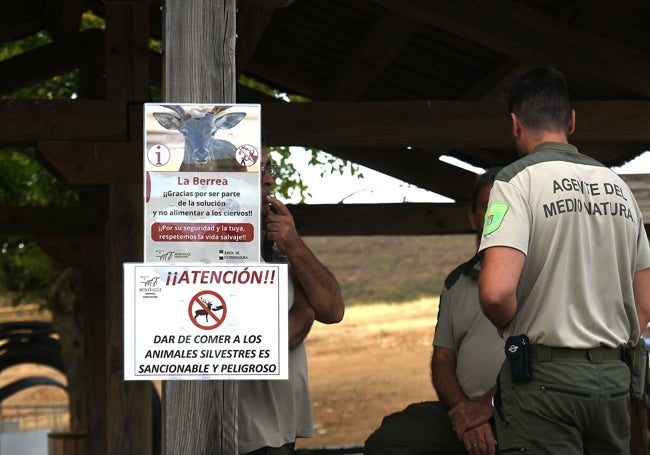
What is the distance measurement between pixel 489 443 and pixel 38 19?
20.4ft

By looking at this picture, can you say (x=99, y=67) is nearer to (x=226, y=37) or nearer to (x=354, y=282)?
(x=226, y=37)

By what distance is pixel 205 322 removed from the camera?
318 centimetres

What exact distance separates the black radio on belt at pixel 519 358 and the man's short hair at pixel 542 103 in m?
0.59

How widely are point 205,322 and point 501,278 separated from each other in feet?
2.52

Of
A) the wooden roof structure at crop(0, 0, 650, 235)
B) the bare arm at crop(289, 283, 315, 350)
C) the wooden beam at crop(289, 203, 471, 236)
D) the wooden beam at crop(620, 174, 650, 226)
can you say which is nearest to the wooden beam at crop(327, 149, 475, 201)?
the wooden beam at crop(289, 203, 471, 236)

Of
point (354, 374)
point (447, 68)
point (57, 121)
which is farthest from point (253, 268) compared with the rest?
point (354, 374)

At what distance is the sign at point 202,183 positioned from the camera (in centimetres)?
317

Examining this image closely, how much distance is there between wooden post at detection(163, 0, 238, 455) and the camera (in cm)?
321

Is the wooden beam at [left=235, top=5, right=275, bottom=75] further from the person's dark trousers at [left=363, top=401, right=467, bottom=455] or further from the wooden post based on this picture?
the wooden post

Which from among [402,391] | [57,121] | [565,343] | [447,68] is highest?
[447,68]

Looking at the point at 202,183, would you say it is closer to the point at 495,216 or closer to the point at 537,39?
the point at 495,216

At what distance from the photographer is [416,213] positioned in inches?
410

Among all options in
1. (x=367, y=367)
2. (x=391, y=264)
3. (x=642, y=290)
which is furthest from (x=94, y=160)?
(x=391, y=264)

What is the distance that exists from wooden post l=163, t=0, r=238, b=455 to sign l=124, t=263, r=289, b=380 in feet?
0.26
